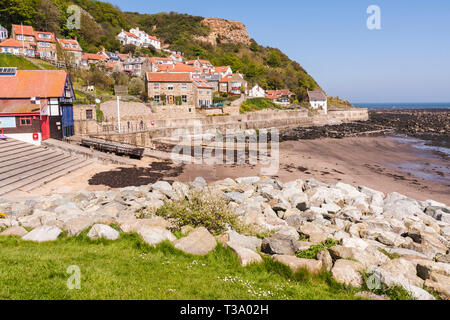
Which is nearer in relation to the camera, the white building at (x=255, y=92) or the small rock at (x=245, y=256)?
the small rock at (x=245, y=256)

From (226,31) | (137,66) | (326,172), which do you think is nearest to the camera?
(326,172)

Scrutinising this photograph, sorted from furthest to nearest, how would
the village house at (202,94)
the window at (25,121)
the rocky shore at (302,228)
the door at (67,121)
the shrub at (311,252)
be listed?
1. the village house at (202,94)
2. the door at (67,121)
3. the window at (25,121)
4. the shrub at (311,252)
5. the rocky shore at (302,228)

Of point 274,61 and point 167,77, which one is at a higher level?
point 274,61

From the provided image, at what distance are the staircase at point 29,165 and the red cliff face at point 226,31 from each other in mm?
132996

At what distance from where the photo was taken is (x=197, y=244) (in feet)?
25.3

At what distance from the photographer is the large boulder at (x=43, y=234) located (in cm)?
816

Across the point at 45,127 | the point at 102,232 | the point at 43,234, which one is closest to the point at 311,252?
the point at 102,232

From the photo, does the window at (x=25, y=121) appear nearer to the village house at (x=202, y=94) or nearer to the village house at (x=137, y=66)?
the village house at (x=202, y=94)

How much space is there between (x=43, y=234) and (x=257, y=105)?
67.9 metres

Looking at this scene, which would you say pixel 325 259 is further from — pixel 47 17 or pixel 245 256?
pixel 47 17

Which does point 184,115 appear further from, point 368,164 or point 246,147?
point 368,164

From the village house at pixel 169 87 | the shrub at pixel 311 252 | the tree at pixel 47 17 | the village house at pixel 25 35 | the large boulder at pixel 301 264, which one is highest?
the tree at pixel 47 17

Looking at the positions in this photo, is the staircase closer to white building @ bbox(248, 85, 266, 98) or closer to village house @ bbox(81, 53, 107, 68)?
village house @ bbox(81, 53, 107, 68)

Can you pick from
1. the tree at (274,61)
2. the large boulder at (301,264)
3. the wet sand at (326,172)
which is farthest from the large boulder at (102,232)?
the tree at (274,61)
